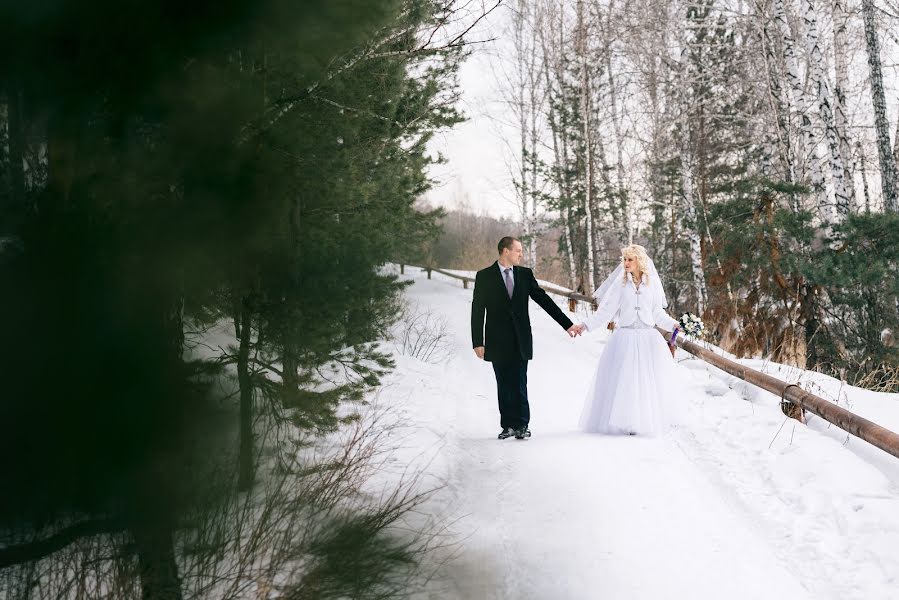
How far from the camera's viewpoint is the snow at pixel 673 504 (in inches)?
158

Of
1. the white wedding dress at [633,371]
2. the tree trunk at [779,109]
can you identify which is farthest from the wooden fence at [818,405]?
the tree trunk at [779,109]

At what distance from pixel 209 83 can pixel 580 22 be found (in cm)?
1939

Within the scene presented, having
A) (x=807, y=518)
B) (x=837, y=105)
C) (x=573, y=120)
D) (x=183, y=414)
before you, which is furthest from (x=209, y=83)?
(x=573, y=120)

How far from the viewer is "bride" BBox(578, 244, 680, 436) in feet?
23.7

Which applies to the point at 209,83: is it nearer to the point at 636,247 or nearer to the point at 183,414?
the point at 183,414

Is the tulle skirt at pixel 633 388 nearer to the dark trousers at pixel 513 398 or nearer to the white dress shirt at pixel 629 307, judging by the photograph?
the white dress shirt at pixel 629 307

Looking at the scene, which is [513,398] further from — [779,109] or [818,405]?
[779,109]

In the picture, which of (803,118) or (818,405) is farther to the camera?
(803,118)

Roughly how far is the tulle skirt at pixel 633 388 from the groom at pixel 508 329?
569 millimetres

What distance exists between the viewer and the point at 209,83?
3.75m

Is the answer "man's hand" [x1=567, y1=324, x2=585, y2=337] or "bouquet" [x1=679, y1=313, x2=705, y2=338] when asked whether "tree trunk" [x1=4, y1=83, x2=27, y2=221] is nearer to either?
"man's hand" [x1=567, y1=324, x2=585, y2=337]

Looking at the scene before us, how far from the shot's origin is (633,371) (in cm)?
729

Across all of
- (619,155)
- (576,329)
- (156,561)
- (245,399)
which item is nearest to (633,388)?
(576,329)

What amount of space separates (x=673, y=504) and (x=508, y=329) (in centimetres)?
278
